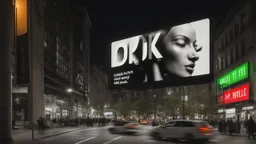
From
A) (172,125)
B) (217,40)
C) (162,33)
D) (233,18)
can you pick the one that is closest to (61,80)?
(217,40)

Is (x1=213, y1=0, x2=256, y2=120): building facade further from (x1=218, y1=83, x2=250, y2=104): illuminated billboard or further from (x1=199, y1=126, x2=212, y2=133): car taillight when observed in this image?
(x1=199, y1=126, x2=212, y2=133): car taillight

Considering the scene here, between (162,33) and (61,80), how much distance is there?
46.1 m

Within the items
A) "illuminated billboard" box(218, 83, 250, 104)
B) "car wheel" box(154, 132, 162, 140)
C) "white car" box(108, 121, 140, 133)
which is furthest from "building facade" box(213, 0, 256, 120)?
"car wheel" box(154, 132, 162, 140)

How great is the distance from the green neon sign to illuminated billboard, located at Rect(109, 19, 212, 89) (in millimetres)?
13510

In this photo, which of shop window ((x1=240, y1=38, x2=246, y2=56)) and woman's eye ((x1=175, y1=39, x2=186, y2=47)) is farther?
shop window ((x1=240, y1=38, x2=246, y2=56))

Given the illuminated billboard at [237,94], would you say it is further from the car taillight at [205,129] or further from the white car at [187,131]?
the car taillight at [205,129]

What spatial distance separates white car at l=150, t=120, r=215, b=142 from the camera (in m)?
23.9

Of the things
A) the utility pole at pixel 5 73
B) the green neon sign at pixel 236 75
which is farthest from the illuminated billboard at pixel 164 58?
the utility pole at pixel 5 73

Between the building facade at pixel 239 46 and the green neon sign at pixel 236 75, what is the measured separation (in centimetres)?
72

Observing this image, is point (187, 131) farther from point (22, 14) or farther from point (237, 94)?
point (237, 94)

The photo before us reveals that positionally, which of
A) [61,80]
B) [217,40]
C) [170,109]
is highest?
[217,40]

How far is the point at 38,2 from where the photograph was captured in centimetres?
5572

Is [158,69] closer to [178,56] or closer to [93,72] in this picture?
[178,56]

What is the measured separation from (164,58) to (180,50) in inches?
92.8
